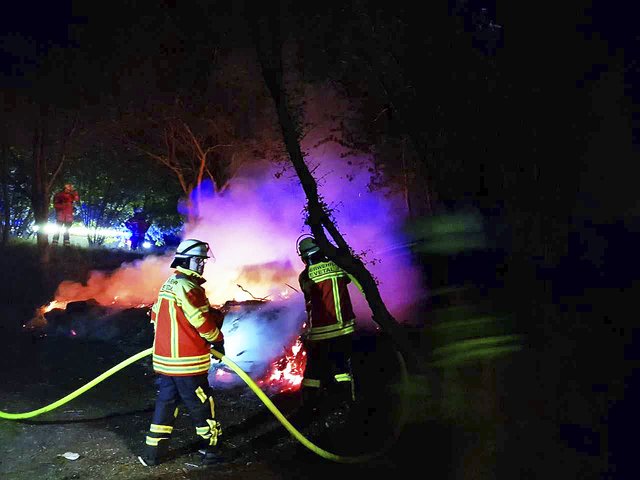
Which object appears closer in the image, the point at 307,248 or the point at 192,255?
the point at 192,255

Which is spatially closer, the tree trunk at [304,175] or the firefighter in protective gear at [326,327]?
the tree trunk at [304,175]

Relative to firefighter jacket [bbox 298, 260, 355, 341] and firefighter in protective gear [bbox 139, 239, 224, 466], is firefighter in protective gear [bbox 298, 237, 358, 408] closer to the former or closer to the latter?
firefighter jacket [bbox 298, 260, 355, 341]

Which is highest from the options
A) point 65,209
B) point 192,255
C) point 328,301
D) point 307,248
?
point 65,209

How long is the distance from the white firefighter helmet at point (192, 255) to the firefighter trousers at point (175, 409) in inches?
37.8

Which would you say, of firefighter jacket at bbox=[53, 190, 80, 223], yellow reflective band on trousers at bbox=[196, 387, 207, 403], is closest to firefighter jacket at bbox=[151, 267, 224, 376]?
yellow reflective band on trousers at bbox=[196, 387, 207, 403]

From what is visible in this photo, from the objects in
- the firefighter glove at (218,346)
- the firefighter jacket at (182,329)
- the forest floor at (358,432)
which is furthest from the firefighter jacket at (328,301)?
the firefighter jacket at (182,329)

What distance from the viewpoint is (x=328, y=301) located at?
18.7 ft

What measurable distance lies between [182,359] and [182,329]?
0.25 m

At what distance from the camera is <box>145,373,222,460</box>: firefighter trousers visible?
15.1 ft

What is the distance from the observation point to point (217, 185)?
54.2ft

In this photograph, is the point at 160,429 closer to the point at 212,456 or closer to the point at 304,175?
the point at 212,456

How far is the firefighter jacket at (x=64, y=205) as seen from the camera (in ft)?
54.9

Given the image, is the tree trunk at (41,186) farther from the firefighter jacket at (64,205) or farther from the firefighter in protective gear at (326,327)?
the firefighter in protective gear at (326,327)

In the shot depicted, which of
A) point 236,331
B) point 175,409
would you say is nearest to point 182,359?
point 175,409
